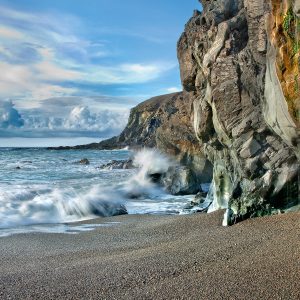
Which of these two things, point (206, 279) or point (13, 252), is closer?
point (206, 279)

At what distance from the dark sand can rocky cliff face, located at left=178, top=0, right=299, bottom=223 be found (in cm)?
122

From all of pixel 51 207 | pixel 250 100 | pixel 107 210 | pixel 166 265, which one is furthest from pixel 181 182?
pixel 166 265

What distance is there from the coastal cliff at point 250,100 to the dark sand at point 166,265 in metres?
1.31

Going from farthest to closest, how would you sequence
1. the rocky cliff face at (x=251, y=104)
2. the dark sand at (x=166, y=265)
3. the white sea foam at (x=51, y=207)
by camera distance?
1. the white sea foam at (x=51, y=207)
2. the rocky cliff face at (x=251, y=104)
3. the dark sand at (x=166, y=265)

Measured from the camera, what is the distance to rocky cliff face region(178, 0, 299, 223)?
823 cm

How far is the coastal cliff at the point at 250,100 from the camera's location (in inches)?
319

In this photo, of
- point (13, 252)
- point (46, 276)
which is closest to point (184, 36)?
point (13, 252)

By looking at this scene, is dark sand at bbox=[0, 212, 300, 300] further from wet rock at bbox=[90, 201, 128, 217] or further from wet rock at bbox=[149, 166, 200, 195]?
wet rock at bbox=[149, 166, 200, 195]

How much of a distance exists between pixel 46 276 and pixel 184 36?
52.6ft

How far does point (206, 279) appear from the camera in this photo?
20.1 feet

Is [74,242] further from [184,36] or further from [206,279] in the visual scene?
[184,36]

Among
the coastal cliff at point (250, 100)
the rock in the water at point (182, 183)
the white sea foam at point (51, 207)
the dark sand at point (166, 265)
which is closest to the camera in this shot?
the dark sand at point (166, 265)

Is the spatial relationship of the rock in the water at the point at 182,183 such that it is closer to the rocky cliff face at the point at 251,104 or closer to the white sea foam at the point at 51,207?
the white sea foam at the point at 51,207

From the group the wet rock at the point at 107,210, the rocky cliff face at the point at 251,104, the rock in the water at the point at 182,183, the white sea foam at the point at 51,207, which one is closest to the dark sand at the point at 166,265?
the rocky cliff face at the point at 251,104
